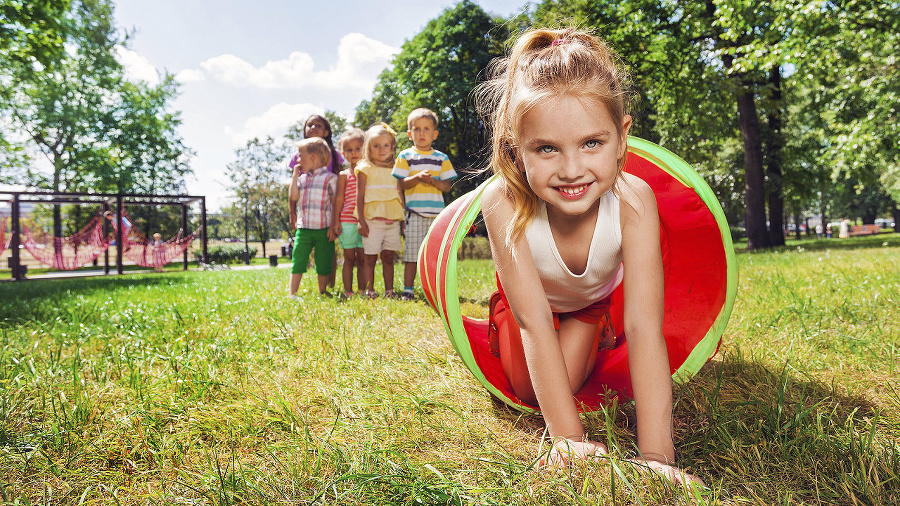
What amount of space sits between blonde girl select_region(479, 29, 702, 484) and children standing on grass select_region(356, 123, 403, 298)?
133 inches

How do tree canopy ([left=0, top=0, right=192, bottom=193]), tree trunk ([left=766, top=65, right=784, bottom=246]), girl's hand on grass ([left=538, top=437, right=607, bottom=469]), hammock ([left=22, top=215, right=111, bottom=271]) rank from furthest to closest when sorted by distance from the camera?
tree canopy ([left=0, top=0, right=192, bottom=193]) → hammock ([left=22, top=215, right=111, bottom=271]) → tree trunk ([left=766, top=65, right=784, bottom=246]) → girl's hand on grass ([left=538, top=437, right=607, bottom=469])

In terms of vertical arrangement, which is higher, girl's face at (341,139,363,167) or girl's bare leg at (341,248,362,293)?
girl's face at (341,139,363,167)

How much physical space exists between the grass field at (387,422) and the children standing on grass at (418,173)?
76.9 inches

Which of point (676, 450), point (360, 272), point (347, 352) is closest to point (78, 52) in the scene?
point (360, 272)

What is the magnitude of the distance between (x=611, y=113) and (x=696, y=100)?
12887 mm

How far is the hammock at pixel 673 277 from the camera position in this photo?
1889 mm

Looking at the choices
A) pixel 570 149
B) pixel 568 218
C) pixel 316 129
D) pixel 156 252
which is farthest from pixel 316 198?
pixel 156 252

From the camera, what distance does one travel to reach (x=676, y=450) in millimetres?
1579

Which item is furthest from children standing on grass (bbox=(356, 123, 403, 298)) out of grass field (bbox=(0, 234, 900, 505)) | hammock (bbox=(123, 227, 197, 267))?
hammock (bbox=(123, 227, 197, 267))

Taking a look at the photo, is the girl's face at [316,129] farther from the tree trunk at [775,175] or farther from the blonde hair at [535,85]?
the tree trunk at [775,175]

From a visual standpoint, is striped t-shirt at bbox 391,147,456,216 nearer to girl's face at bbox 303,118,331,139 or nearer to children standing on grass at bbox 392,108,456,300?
children standing on grass at bbox 392,108,456,300

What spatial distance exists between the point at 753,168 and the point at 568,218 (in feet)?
46.0

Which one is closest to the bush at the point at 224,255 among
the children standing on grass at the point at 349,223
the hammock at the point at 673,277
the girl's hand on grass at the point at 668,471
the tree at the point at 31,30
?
the tree at the point at 31,30

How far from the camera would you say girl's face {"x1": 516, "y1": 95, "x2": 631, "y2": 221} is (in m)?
1.47
